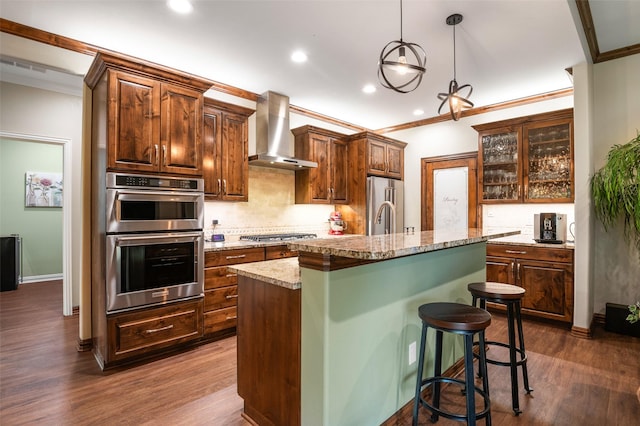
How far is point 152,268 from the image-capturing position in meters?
2.79

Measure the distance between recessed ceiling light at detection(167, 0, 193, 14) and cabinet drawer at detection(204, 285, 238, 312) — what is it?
247 cm

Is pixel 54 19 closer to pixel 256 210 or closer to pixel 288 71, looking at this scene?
pixel 288 71

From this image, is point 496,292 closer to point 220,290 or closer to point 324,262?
point 324,262

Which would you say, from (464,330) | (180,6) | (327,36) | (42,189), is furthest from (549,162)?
(42,189)

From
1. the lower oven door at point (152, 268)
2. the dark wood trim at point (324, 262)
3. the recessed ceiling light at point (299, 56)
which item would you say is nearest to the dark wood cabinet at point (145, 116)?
the lower oven door at point (152, 268)

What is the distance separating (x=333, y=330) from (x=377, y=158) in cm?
400

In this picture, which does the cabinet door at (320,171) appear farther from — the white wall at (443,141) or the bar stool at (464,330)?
the bar stool at (464,330)

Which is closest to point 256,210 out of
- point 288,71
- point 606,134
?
point 288,71

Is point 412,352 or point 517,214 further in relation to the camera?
point 517,214

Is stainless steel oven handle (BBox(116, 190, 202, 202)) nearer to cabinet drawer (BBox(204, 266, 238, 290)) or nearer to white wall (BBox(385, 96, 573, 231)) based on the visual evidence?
cabinet drawer (BBox(204, 266, 238, 290))

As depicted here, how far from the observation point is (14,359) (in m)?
2.76

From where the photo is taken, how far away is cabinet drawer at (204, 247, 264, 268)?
3199 millimetres

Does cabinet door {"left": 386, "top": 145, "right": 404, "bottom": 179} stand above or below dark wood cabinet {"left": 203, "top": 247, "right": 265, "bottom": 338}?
above

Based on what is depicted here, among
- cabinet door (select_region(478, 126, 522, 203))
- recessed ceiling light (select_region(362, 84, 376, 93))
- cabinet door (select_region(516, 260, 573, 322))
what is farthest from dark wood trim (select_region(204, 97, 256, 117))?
cabinet door (select_region(516, 260, 573, 322))
